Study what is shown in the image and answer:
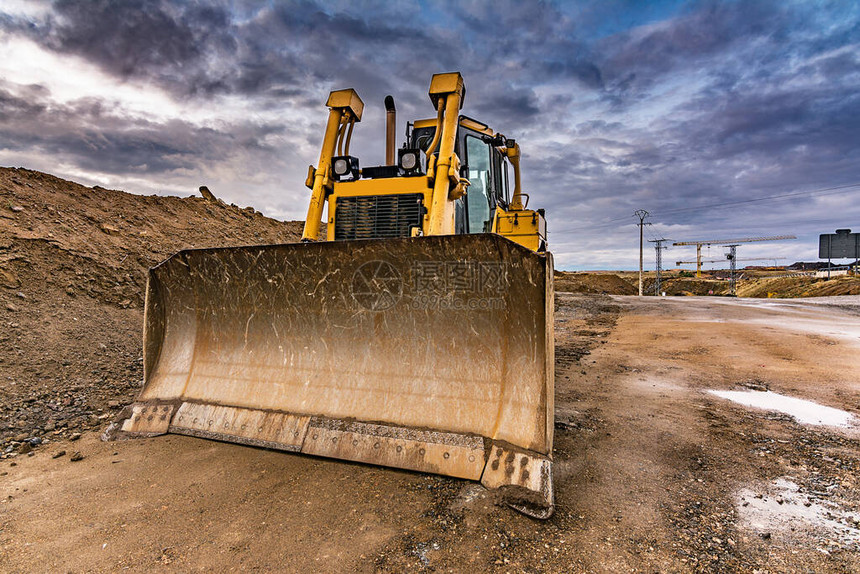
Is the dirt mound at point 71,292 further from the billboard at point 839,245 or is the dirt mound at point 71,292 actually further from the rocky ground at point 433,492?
the billboard at point 839,245

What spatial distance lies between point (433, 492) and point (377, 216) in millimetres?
2879

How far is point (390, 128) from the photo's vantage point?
5672mm

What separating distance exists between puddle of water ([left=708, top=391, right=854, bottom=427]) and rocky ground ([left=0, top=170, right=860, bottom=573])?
0.13 metres

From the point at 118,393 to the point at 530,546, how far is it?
4153 mm

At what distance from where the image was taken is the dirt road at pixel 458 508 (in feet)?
5.83

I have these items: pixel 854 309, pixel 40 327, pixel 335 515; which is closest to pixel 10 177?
pixel 40 327

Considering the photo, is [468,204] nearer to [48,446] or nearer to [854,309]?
[48,446]

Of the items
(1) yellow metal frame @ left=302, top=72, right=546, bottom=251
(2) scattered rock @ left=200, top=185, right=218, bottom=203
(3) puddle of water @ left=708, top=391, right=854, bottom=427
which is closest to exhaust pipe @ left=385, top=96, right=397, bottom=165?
(1) yellow metal frame @ left=302, top=72, right=546, bottom=251

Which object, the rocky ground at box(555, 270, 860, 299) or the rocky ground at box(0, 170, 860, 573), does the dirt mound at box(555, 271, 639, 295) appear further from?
the rocky ground at box(0, 170, 860, 573)

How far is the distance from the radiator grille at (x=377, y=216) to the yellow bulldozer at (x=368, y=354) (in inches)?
55.1

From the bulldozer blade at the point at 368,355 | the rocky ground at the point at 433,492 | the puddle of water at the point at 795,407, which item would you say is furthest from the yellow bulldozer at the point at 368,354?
the puddle of water at the point at 795,407

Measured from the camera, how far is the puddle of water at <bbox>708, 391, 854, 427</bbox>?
11.4ft

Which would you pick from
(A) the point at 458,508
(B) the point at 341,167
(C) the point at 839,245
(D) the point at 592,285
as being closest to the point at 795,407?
(A) the point at 458,508

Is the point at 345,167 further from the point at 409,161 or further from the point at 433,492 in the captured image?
the point at 433,492
